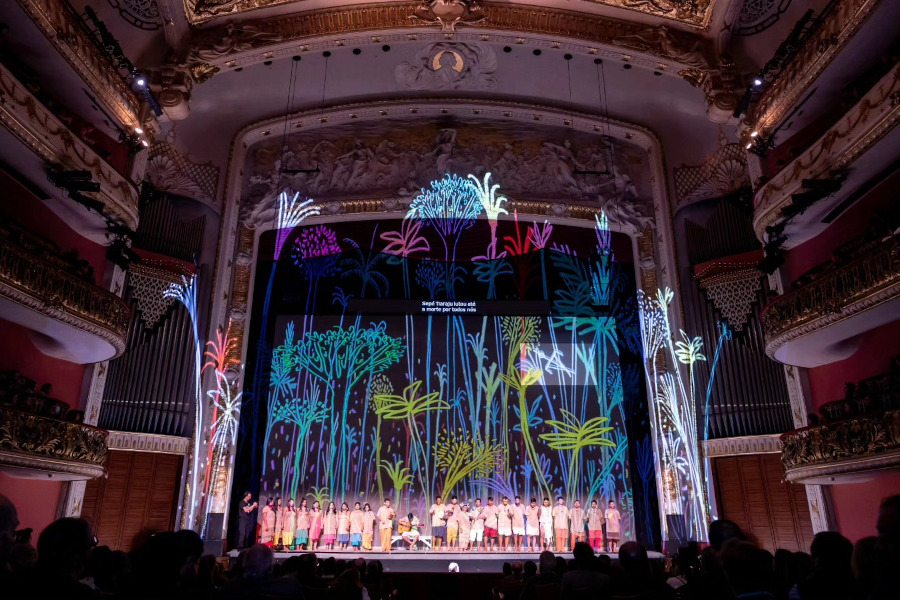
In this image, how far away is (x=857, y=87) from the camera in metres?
8.42

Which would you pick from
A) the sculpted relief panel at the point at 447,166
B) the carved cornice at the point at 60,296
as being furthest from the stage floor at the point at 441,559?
the sculpted relief panel at the point at 447,166

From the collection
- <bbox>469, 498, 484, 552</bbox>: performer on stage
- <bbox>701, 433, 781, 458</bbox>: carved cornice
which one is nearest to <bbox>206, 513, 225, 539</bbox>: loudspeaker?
<bbox>469, 498, 484, 552</bbox>: performer on stage

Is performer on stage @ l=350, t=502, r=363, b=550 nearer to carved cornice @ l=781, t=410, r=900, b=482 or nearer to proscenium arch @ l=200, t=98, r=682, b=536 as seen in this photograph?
proscenium arch @ l=200, t=98, r=682, b=536

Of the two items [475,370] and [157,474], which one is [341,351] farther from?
[157,474]

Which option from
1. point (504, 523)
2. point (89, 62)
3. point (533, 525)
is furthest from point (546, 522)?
point (89, 62)

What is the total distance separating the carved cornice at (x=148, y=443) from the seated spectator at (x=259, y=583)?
29.9 ft

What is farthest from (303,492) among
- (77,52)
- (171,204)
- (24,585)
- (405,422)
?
(24,585)

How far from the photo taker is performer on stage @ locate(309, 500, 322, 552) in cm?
1211

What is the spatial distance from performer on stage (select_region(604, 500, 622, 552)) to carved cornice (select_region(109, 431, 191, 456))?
821 centimetres

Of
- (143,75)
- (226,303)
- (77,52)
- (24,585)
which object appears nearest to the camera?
(24,585)

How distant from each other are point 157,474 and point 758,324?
1146cm

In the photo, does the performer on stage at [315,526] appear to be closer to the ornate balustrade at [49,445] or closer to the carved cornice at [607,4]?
the ornate balustrade at [49,445]

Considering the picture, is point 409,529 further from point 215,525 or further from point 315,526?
point 215,525

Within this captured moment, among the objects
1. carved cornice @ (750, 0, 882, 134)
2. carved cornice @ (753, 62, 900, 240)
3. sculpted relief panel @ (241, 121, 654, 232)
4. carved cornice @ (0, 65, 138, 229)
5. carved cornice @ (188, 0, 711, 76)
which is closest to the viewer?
carved cornice @ (753, 62, 900, 240)
